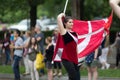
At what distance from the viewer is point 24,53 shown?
15172mm

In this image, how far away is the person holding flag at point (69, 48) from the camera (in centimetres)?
941

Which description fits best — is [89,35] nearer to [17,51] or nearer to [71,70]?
[17,51]

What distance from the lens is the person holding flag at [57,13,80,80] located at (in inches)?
371

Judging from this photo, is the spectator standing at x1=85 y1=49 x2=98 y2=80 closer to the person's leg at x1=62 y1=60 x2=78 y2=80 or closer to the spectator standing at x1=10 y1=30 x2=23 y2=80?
the spectator standing at x1=10 y1=30 x2=23 y2=80

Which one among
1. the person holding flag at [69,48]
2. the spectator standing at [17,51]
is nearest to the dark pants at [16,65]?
the spectator standing at [17,51]

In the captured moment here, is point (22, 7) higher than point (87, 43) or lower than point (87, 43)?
higher

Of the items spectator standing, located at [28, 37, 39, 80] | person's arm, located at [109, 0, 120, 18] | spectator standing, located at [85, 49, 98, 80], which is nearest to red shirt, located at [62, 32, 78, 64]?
spectator standing, located at [85, 49, 98, 80]

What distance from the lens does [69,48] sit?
9500 mm

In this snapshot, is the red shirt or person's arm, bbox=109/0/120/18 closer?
person's arm, bbox=109/0/120/18

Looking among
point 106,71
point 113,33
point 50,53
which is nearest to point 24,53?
point 50,53

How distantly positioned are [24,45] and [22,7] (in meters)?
18.3

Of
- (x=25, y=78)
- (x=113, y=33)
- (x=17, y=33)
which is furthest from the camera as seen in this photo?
(x=113, y=33)

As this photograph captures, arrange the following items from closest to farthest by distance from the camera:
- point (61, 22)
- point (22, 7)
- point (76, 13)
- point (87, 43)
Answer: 1. point (61, 22)
2. point (87, 43)
3. point (76, 13)
4. point (22, 7)

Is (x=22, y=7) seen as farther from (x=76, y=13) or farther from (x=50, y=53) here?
(x=50, y=53)
